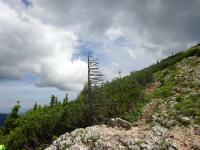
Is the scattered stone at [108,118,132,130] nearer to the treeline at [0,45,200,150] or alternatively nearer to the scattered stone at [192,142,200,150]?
the treeline at [0,45,200,150]

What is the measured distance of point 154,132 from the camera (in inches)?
1227

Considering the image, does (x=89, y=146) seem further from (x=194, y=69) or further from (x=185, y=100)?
(x=194, y=69)

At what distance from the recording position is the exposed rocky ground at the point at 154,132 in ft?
97.3

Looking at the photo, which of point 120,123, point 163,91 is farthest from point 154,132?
point 163,91

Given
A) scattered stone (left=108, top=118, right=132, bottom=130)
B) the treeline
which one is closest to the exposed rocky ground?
scattered stone (left=108, top=118, right=132, bottom=130)

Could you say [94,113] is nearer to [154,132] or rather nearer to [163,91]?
[163,91]

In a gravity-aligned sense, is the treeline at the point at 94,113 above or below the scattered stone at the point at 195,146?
above

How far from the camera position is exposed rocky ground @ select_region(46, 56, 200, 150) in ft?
97.3

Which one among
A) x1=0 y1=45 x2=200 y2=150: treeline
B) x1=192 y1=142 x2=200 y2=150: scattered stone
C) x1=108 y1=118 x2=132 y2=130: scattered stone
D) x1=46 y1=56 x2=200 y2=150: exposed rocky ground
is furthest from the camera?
x1=0 y1=45 x2=200 y2=150: treeline

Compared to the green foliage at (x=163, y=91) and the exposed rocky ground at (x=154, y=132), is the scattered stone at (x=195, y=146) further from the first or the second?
the green foliage at (x=163, y=91)

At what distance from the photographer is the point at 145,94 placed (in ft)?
144

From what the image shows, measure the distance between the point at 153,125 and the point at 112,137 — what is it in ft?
13.8

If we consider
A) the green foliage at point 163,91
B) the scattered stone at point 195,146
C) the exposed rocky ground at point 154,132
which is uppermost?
the green foliage at point 163,91

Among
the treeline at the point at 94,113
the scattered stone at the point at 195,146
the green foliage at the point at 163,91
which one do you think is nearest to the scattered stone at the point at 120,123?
the treeline at the point at 94,113
